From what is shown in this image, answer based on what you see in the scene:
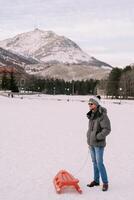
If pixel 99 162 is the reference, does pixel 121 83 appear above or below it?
above

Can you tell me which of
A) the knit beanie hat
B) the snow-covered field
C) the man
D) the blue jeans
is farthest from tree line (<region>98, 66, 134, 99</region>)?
the knit beanie hat

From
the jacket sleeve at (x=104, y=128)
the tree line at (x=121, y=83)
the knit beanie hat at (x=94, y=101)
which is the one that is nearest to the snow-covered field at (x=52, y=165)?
the jacket sleeve at (x=104, y=128)

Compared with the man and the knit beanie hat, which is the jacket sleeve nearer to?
the man

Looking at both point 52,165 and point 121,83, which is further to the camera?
point 121,83

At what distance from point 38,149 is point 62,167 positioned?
3270mm

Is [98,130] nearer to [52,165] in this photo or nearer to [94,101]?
[94,101]

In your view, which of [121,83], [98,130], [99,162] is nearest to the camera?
[98,130]

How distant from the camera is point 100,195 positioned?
8.35m

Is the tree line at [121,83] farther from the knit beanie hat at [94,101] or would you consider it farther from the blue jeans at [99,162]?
the knit beanie hat at [94,101]

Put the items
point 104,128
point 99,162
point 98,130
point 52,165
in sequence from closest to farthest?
point 104,128, point 98,130, point 99,162, point 52,165

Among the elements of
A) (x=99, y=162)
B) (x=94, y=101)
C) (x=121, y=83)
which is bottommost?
(x=99, y=162)

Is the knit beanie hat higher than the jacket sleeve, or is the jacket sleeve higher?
the knit beanie hat

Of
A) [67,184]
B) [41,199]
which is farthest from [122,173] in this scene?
[41,199]

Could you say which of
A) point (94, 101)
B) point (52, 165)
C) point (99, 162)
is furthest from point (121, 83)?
point (94, 101)
